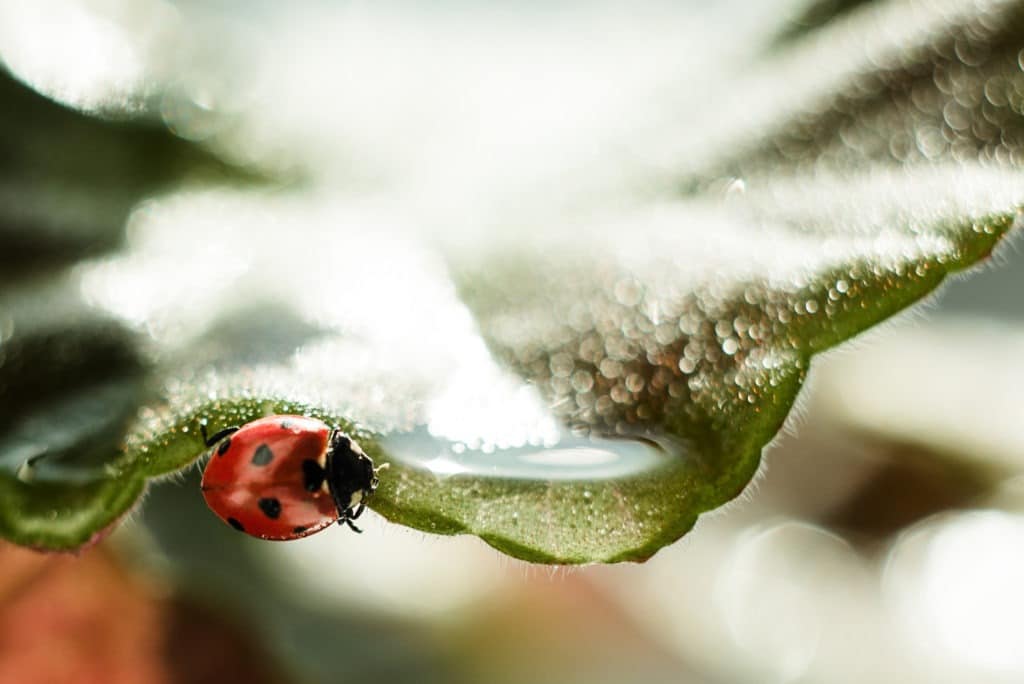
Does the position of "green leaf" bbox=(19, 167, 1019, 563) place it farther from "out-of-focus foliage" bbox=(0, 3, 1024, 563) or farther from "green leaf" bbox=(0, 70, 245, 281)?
"green leaf" bbox=(0, 70, 245, 281)

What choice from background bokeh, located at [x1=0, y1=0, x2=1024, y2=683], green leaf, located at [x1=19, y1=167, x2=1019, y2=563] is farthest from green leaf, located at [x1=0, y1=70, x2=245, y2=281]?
green leaf, located at [x1=19, y1=167, x2=1019, y2=563]

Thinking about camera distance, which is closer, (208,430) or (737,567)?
(208,430)

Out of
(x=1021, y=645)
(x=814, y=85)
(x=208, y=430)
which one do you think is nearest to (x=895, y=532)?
(x=1021, y=645)

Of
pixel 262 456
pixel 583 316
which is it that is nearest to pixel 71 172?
pixel 262 456

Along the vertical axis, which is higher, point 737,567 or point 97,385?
point 97,385

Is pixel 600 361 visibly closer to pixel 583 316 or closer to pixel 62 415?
pixel 583 316

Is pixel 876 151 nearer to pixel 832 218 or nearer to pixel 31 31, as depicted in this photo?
pixel 832 218

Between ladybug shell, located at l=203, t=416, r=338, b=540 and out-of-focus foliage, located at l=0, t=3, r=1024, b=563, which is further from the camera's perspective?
ladybug shell, located at l=203, t=416, r=338, b=540
